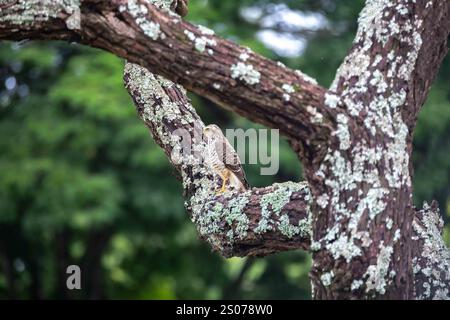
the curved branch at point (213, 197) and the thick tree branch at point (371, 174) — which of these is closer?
the thick tree branch at point (371, 174)

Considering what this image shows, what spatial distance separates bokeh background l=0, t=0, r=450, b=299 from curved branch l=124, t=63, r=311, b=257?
5093 millimetres

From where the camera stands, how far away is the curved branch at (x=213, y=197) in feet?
11.2

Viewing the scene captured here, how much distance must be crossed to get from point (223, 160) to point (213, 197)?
0.47 meters

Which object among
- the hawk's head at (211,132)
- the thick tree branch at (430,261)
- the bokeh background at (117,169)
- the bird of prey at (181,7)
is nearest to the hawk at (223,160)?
the hawk's head at (211,132)

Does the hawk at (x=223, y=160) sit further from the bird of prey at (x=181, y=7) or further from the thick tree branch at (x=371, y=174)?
the thick tree branch at (x=371, y=174)

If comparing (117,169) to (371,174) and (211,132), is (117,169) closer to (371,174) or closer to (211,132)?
(211,132)

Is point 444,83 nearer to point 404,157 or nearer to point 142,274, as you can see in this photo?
point 142,274

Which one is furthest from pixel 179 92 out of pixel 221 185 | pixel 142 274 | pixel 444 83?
pixel 142 274

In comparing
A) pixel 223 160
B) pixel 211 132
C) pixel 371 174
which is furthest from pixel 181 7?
pixel 371 174

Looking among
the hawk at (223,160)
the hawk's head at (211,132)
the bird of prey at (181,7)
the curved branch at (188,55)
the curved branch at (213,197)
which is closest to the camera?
the curved branch at (188,55)

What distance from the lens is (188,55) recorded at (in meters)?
2.85

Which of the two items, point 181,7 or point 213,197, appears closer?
point 213,197

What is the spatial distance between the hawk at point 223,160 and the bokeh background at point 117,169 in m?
4.69

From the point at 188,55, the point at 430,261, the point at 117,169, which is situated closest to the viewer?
the point at 188,55
